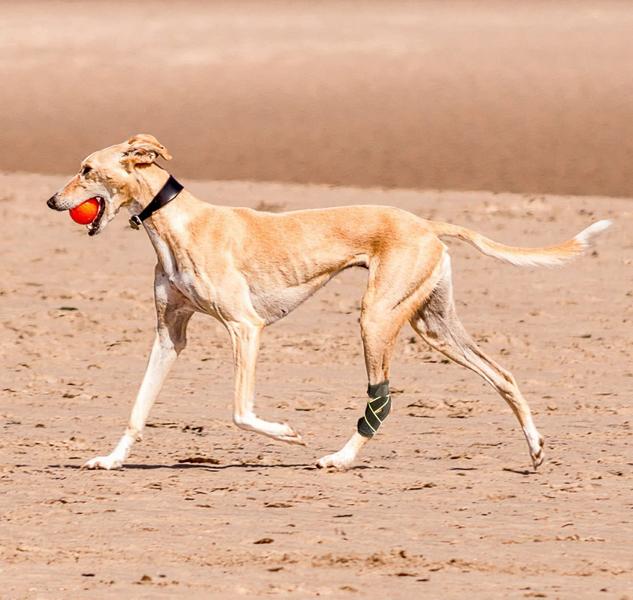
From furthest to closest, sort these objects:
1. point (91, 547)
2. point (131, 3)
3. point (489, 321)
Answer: point (131, 3) < point (489, 321) < point (91, 547)

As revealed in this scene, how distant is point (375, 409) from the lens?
868 cm

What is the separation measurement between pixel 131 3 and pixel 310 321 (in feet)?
118

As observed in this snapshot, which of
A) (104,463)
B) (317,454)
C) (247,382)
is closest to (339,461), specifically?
(317,454)

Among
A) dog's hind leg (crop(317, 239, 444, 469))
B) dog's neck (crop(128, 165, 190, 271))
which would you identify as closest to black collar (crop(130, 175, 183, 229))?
dog's neck (crop(128, 165, 190, 271))

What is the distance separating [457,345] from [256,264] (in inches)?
45.7

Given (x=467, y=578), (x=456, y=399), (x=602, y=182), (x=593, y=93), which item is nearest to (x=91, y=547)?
(x=467, y=578)

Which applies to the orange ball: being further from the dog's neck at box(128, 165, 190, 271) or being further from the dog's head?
the dog's neck at box(128, 165, 190, 271)

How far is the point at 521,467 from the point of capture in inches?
349

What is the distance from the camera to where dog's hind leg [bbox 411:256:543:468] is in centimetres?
884

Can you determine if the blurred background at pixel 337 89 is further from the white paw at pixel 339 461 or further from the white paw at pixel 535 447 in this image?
the white paw at pixel 339 461

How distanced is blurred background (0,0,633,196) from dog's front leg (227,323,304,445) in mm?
15051

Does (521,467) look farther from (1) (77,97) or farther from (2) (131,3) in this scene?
(2) (131,3)

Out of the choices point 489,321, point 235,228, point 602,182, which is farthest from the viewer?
point 602,182

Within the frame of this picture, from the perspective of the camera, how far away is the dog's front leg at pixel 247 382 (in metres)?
8.48
